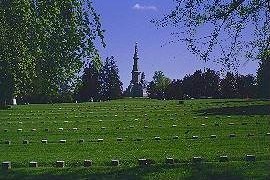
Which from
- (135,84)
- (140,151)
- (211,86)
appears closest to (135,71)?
(135,84)

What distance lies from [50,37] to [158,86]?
376 feet

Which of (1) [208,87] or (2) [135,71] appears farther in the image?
(2) [135,71]

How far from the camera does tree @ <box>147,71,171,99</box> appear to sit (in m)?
114

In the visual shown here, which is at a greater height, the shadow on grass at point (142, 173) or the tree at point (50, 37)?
the tree at point (50, 37)

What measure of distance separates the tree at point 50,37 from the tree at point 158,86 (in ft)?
317

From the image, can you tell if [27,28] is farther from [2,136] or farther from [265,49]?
[2,136]

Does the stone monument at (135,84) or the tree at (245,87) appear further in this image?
the stone monument at (135,84)

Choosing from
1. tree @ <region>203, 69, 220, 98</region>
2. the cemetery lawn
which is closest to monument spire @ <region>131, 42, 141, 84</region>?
tree @ <region>203, 69, 220, 98</region>

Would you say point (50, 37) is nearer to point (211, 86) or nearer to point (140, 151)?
point (140, 151)

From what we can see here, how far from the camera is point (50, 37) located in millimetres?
11852

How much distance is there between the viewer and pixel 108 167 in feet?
38.9

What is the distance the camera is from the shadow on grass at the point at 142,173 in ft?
35.3

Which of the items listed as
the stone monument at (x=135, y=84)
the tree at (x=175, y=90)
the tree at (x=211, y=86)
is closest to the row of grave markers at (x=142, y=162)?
the tree at (x=175, y=90)

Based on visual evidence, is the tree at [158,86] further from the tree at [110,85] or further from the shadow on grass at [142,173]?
the shadow on grass at [142,173]
